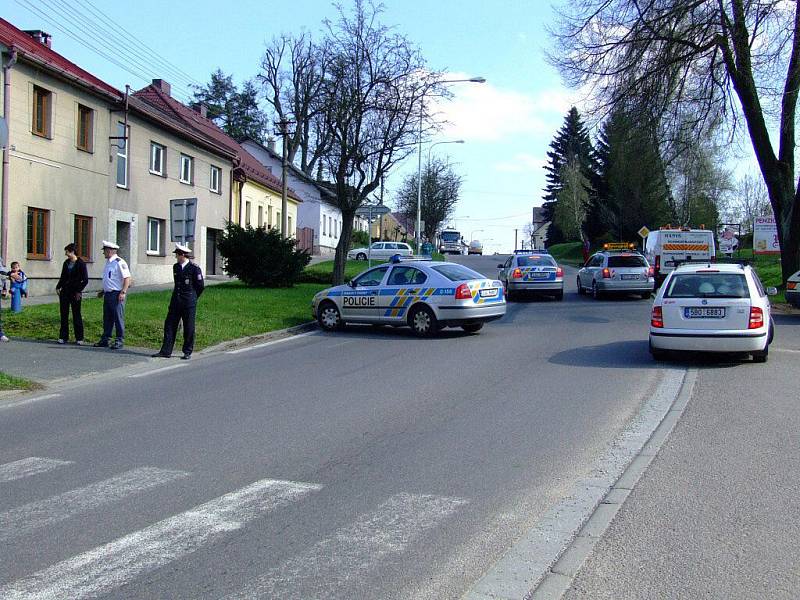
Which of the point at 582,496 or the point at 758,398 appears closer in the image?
the point at 582,496

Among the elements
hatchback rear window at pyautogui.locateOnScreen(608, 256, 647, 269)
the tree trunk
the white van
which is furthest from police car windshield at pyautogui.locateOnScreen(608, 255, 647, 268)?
the tree trunk

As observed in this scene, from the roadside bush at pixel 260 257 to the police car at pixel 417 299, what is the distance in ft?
30.4

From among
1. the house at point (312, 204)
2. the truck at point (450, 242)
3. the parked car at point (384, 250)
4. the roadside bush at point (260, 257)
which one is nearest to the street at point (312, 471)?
the roadside bush at point (260, 257)

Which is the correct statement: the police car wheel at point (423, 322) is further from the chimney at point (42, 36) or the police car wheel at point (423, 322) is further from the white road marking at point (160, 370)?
the chimney at point (42, 36)

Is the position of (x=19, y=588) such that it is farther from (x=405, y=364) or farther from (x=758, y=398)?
(x=405, y=364)

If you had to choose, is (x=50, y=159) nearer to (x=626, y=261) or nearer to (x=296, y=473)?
(x=626, y=261)

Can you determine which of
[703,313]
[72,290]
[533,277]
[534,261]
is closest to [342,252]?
[534,261]

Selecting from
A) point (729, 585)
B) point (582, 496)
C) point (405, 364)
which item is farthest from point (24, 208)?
point (729, 585)

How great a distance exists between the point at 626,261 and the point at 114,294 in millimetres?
17274

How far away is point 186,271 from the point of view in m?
13.4

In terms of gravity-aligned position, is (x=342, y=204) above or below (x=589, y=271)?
above

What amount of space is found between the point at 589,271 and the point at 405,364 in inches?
659

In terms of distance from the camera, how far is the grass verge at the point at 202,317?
15.3 metres

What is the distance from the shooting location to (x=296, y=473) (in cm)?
626
